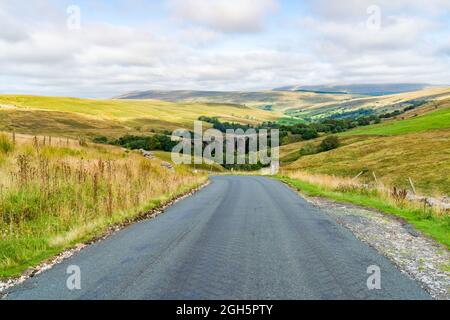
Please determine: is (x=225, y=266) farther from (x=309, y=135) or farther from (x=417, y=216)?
(x=309, y=135)

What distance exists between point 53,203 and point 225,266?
764 centimetres

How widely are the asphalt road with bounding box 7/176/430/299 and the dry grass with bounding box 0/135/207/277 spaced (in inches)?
37.6

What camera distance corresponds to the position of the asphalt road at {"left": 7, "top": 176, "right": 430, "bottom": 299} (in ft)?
22.9

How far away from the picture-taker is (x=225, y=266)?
27.9 feet

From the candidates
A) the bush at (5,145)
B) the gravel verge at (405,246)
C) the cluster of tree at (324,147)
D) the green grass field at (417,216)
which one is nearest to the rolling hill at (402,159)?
the cluster of tree at (324,147)

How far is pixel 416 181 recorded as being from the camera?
47906mm

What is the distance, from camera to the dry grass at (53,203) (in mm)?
10148
